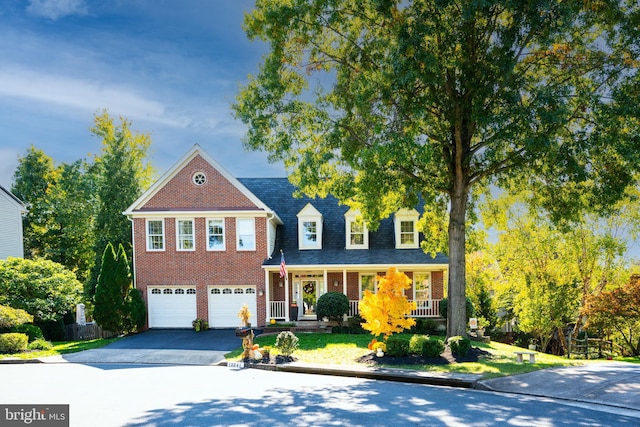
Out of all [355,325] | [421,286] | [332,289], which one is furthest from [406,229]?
[355,325]

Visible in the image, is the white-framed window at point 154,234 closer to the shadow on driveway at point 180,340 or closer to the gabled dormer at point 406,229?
the shadow on driveway at point 180,340

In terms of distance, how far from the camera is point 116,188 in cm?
2939

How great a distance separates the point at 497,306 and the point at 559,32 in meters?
17.8

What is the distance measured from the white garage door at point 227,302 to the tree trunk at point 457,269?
35.0 ft

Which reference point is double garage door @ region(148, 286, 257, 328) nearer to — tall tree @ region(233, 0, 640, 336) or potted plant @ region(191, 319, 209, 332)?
potted plant @ region(191, 319, 209, 332)

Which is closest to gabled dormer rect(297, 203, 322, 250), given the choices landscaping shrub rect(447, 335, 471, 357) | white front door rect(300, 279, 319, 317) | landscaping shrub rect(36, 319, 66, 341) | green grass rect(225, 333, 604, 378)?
white front door rect(300, 279, 319, 317)

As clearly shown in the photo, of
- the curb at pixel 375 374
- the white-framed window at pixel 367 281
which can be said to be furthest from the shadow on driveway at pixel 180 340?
the white-framed window at pixel 367 281

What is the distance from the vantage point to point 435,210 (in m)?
19.8

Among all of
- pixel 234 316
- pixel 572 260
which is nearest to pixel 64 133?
pixel 234 316

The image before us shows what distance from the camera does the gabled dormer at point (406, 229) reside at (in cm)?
2431

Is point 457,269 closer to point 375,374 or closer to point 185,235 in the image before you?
point 375,374

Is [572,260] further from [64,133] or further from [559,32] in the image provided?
[64,133]

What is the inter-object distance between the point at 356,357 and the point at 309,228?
10660 mm

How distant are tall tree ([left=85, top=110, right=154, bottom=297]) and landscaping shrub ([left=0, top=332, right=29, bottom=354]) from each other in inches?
411
